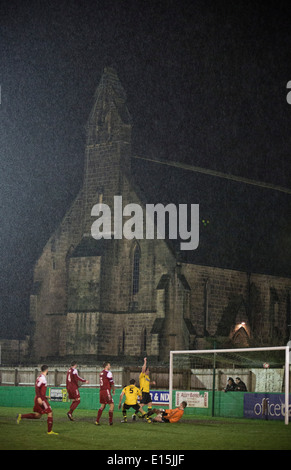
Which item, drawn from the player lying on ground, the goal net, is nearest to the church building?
the goal net

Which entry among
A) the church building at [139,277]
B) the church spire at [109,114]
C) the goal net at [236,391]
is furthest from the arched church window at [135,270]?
the goal net at [236,391]

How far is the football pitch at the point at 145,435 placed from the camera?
20.9 metres

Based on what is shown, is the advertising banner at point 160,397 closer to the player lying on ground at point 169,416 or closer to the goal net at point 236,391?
the goal net at point 236,391

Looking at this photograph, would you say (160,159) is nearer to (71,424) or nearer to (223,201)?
(223,201)

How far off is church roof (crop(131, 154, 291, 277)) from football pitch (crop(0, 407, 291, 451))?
35924 mm

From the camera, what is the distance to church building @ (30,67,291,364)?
210ft

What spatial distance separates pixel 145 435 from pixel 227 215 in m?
51.3

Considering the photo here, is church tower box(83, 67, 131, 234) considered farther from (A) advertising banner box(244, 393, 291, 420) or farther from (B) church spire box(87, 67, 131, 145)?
(A) advertising banner box(244, 393, 291, 420)

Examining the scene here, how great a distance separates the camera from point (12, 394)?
144 ft

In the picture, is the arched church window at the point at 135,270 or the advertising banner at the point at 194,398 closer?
the advertising banner at the point at 194,398

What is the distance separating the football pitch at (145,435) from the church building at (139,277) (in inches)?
1264

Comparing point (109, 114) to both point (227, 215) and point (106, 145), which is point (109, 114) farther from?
point (227, 215)
